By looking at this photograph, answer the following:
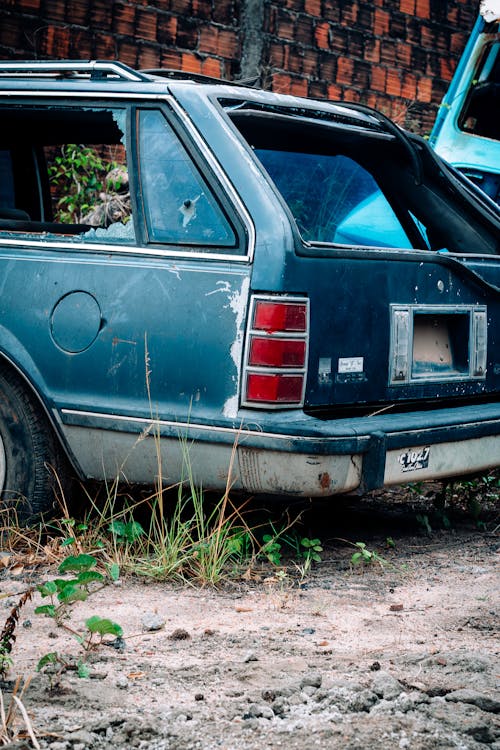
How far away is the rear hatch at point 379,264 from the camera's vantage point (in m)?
3.56

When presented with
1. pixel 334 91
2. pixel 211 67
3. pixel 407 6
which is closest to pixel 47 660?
pixel 211 67

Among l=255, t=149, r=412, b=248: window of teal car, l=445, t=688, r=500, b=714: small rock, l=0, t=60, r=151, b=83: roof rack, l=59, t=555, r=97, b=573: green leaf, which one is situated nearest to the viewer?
l=445, t=688, r=500, b=714: small rock

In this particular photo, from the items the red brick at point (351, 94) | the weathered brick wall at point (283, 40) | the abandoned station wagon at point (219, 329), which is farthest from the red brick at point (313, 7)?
the abandoned station wagon at point (219, 329)

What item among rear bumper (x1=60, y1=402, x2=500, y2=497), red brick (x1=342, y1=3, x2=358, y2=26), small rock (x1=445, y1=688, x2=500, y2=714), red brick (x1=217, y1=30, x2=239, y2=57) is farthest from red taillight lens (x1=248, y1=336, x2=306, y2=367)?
red brick (x1=342, y1=3, x2=358, y2=26)

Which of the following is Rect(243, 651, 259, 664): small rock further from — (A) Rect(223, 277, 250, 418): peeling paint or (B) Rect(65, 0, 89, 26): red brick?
(B) Rect(65, 0, 89, 26): red brick

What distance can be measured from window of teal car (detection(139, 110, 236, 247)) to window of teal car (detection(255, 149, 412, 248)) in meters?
0.94

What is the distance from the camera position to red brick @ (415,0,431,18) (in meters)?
9.98

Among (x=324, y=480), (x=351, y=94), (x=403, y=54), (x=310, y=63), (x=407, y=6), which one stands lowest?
(x=324, y=480)

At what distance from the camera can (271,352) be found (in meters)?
3.40

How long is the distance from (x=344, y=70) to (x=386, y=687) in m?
7.68

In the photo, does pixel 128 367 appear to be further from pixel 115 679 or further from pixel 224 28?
pixel 224 28

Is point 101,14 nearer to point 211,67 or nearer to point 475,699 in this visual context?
point 211,67

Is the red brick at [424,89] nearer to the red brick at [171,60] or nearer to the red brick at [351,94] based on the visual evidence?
the red brick at [351,94]

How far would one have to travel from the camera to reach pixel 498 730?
2365 millimetres
